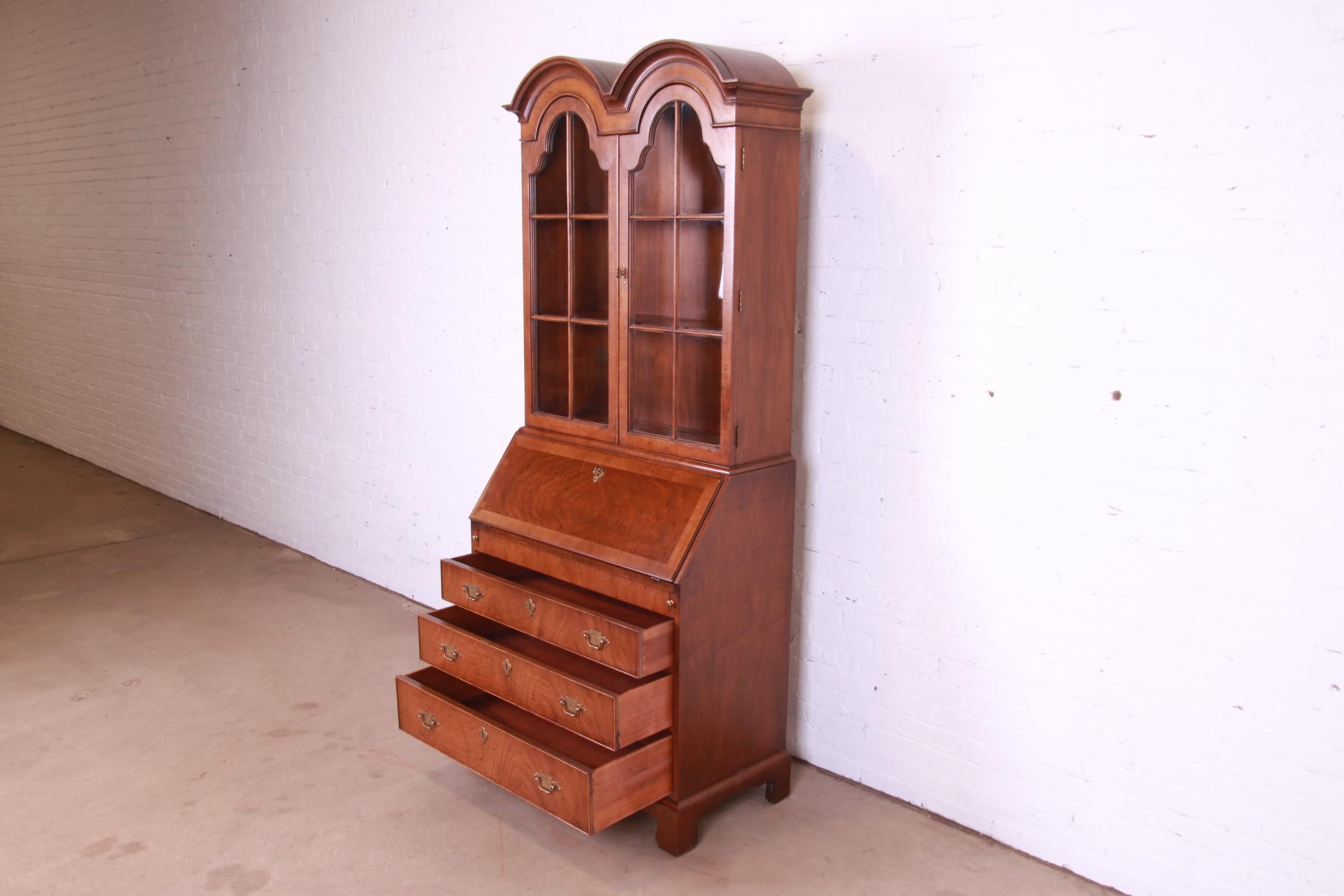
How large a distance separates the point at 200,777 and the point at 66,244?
4607mm

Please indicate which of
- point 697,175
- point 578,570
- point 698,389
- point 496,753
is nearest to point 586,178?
point 697,175

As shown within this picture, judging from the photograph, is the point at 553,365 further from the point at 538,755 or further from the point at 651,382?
the point at 538,755

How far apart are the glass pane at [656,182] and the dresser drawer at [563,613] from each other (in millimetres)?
969

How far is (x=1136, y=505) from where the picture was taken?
229 centimetres

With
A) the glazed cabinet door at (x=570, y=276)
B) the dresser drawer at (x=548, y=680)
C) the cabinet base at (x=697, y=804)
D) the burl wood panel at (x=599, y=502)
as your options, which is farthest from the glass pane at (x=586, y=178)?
the cabinet base at (x=697, y=804)

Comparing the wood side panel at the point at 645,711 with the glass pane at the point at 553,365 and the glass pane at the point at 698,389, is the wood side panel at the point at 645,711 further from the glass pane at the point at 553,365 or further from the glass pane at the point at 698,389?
the glass pane at the point at 553,365

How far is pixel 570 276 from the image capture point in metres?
2.83

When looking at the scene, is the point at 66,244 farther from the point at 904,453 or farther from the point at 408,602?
the point at 904,453

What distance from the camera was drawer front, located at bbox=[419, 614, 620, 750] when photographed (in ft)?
8.05

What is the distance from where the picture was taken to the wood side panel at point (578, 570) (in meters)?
2.51

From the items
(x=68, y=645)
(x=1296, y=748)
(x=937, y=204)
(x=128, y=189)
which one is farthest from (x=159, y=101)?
(x=1296, y=748)

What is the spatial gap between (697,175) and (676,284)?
0.26 meters

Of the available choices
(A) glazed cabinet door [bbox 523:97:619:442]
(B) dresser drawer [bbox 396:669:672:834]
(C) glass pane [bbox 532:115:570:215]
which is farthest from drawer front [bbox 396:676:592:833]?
(C) glass pane [bbox 532:115:570:215]

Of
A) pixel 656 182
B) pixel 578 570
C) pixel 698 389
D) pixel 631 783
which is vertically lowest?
pixel 631 783
